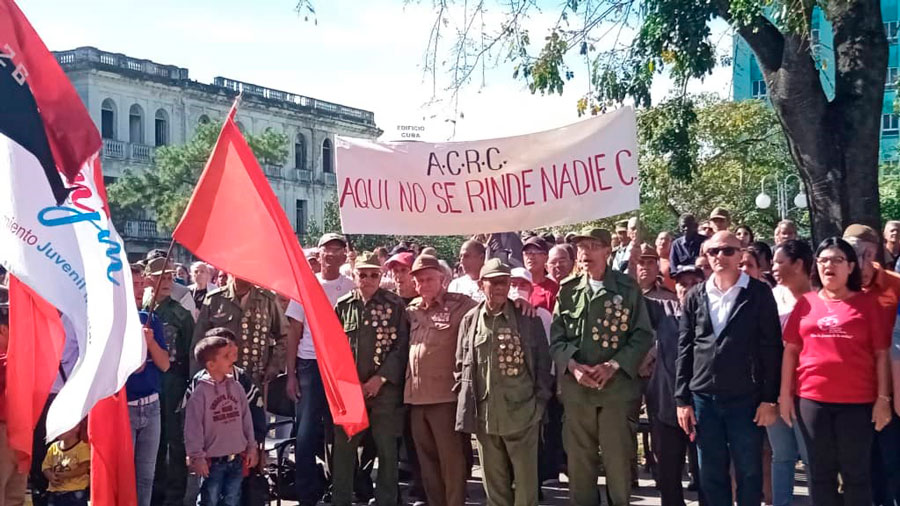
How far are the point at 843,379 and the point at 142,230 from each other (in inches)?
1627

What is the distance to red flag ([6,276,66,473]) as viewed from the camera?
209 inches

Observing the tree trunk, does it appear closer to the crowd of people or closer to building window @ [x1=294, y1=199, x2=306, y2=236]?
the crowd of people

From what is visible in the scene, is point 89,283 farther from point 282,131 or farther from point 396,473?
point 282,131

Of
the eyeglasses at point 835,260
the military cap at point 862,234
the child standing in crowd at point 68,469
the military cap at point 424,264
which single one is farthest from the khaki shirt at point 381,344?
the military cap at point 862,234

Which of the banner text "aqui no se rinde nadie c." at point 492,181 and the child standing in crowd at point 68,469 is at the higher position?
the banner text "aqui no se rinde nadie c." at point 492,181

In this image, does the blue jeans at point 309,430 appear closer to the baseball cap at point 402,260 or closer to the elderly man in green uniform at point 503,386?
the baseball cap at point 402,260

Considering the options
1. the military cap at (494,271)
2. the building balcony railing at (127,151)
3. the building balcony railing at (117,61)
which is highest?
the building balcony railing at (117,61)

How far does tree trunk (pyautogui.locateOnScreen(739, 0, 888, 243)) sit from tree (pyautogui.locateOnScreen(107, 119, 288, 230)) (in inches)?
1319

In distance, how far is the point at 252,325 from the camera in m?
8.00

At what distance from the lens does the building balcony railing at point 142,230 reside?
144 ft

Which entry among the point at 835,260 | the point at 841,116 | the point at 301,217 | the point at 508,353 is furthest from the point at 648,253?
the point at 301,217

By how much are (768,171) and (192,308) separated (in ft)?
92.5

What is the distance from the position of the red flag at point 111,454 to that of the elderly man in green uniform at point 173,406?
7.06 ft

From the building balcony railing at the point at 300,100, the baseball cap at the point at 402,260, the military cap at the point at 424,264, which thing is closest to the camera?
the military cap at the point at 424,264
